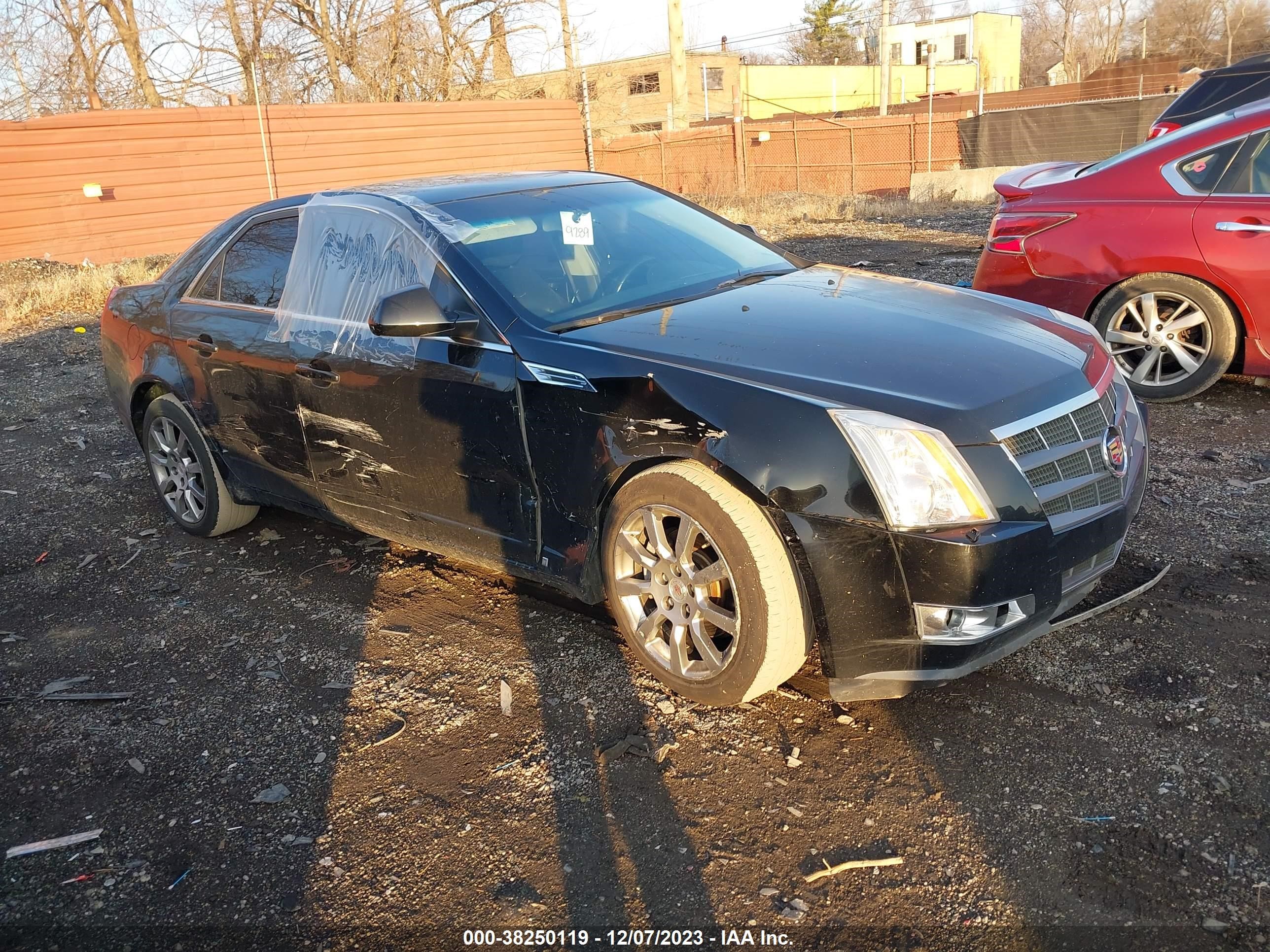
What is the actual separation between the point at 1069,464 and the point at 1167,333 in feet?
11.0

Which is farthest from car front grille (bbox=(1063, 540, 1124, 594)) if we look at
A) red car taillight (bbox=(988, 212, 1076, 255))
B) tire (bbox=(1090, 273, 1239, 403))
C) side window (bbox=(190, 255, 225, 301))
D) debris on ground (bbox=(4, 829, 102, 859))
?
side window (bbox=(190, 255, 225, 301))

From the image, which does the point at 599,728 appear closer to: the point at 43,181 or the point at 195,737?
the point at 195,737

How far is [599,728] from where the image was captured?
10.4ft

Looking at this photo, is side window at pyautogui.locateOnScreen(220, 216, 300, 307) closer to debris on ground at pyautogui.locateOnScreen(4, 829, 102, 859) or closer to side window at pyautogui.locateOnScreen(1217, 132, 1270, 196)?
debris on ground at pyautogui.locateOnScreen(4, 829, 102, 859)

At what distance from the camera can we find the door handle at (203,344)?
15.1 ft

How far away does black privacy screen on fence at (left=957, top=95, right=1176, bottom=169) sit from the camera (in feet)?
72.3

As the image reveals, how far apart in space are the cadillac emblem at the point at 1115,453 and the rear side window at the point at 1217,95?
845 cm

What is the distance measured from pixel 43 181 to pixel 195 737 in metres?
15.7

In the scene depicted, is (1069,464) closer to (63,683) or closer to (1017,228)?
(1017,228)

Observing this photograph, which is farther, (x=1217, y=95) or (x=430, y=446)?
(x=1217, y=95)

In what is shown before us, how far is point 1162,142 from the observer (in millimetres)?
5652

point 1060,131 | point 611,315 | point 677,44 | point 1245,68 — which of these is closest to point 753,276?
point 611,315

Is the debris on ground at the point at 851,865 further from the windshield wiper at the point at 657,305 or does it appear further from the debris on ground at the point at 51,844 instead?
the debris on ground at the point at 51,844

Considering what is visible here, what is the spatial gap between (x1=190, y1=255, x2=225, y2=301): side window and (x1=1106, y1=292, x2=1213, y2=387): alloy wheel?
475cm
